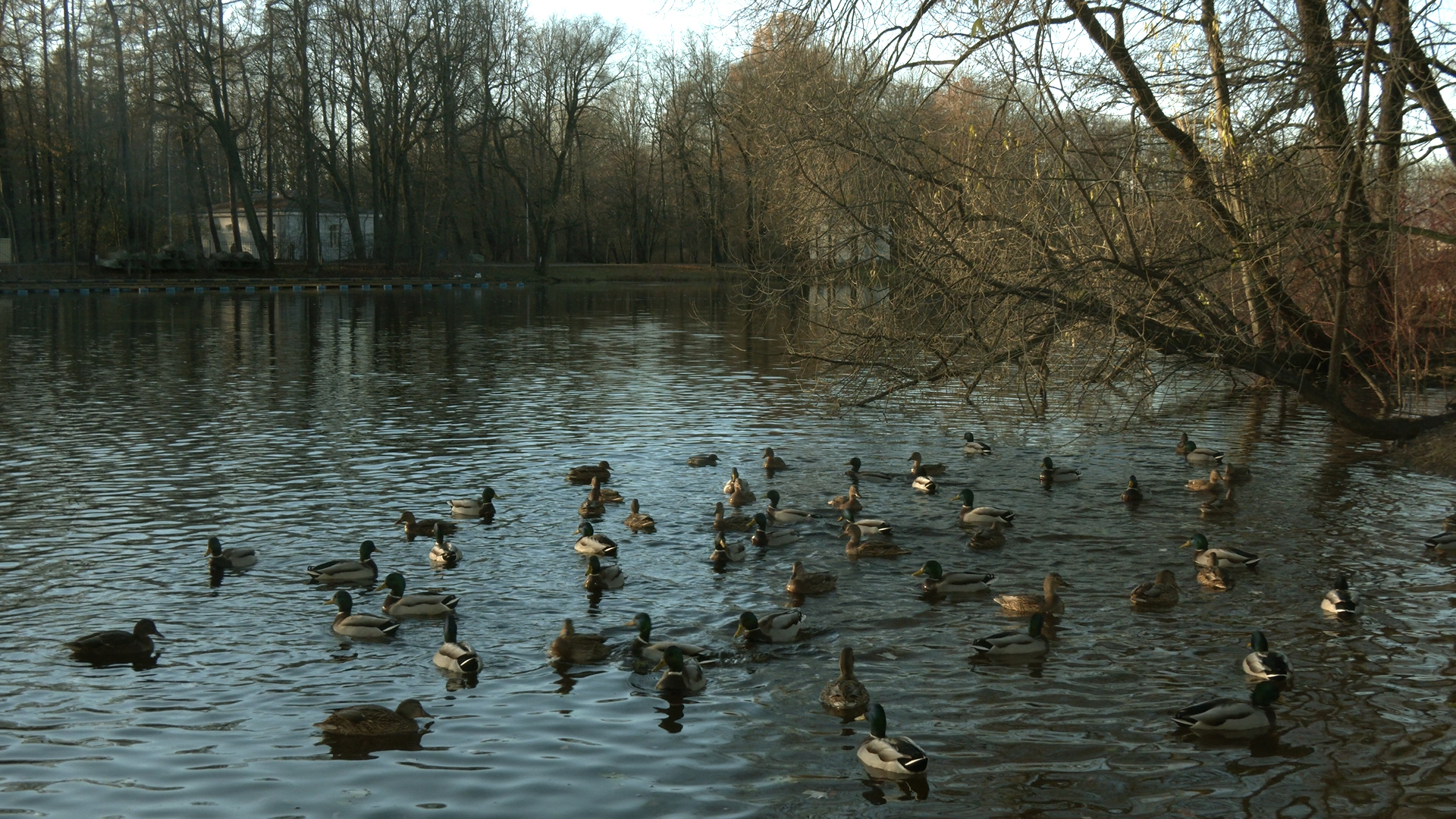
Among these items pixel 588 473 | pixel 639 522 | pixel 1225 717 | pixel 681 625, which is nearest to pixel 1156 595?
pixel 1225 717

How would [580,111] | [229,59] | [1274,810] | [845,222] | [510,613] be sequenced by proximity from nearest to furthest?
[1274,810]
[510,613]
[845,222]
[229,59]
[580,111]

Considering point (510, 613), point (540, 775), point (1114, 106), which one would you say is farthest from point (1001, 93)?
point (540, 775)

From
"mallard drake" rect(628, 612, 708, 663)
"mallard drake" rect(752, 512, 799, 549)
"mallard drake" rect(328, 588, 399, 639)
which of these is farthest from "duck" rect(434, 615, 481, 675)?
"mallard drake" rect(752, 512, 799, 549)

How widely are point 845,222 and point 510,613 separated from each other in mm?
5915

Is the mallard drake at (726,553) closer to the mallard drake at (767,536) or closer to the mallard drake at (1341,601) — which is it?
the mallard drake at (767,536)

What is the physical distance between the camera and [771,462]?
59.6 ft

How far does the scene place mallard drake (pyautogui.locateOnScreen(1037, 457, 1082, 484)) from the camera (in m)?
16.8

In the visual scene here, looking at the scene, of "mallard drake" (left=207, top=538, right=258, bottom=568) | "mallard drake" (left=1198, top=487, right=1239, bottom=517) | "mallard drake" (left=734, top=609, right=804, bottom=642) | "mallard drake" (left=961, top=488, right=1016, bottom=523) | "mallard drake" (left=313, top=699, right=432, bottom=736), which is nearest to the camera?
"mallard drake" (left=313, top=699, right=432, bottom=736)

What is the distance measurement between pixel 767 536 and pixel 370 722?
631 centimetres

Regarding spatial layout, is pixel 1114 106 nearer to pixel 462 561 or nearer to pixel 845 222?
pixel 845 222

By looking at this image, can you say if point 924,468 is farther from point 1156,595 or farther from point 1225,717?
point 1225,717

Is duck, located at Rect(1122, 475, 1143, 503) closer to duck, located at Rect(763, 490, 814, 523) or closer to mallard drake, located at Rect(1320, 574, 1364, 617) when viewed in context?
duck, located at Rect(763, 490, 814, 523)

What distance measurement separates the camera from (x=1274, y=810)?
24.5 ft

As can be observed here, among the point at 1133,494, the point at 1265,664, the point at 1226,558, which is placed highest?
the point at 1133,494
